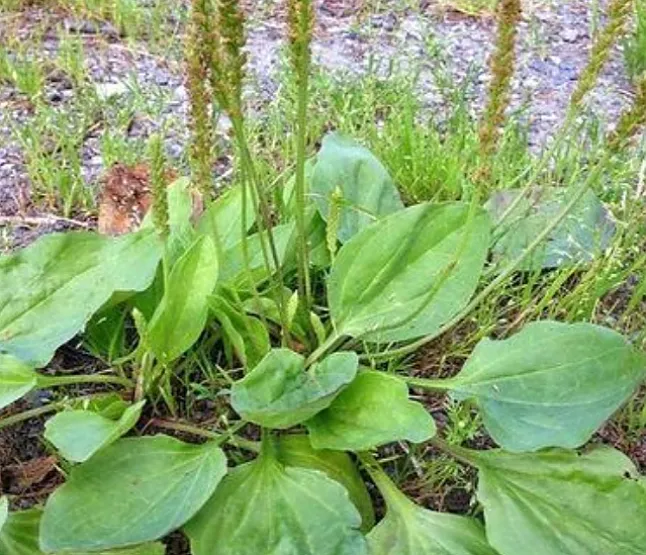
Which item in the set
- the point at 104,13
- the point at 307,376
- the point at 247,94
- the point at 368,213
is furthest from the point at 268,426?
the point at 104,13

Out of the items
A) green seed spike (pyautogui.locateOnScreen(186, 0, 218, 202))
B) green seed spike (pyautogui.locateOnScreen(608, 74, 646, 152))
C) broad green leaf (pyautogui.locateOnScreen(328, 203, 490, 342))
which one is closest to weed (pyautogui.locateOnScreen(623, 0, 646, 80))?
broad green leaf (pyautogui.locateOnScreen(328, 203, 490, 342))

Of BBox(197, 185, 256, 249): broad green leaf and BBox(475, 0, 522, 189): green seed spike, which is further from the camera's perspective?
BBox(197, 185, 256, 249): broad green leaf

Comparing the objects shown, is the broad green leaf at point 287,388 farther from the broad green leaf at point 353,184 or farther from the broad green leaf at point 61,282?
the broad green leaf at point 353,184

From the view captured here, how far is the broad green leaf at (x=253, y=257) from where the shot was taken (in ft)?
8.14

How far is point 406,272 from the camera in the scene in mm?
2463

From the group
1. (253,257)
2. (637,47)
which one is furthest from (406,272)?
(637,47)

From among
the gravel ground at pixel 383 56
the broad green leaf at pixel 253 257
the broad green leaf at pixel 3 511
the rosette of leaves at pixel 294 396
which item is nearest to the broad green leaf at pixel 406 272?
the rosette of leaves at pixel 294 396

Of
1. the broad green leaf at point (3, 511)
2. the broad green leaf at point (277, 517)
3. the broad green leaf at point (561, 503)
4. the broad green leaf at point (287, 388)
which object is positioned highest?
the broad green leaf at point (287, 388)

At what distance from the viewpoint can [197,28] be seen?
181cm

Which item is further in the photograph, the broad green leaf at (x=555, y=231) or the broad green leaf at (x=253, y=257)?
the broad green leaf at (x=555, y=231)

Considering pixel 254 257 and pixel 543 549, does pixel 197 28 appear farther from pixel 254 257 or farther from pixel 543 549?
pixel 543 549

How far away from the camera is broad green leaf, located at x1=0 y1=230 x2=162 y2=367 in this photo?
2.33 m

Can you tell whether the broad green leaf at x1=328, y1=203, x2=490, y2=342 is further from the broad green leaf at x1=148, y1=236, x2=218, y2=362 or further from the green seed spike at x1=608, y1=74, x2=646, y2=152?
the green seed spike at x1=608, y1=74, x2=646, y2=152

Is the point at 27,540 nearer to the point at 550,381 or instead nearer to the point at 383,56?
the point at 550,381
